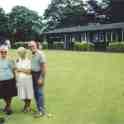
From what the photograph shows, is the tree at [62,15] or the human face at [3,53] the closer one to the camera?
the human face at [3,53]

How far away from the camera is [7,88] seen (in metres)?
11.2

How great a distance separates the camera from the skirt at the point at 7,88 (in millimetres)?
11117

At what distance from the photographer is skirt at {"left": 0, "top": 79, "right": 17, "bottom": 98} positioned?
36.5ft

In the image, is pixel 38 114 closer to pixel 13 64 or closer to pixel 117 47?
pixel 13 64

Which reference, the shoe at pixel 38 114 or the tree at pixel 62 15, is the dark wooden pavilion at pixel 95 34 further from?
the shoe at pixel 38 114

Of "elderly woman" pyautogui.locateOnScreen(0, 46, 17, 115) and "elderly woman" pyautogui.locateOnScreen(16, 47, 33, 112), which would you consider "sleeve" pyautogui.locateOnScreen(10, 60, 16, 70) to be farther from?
"elderly woman" pyautogui.locateOnScreen(16, 47, 33, 112)

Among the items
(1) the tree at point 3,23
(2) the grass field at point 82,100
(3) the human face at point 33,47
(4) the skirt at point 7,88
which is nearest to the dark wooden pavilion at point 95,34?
(1) the tree at point 3,23

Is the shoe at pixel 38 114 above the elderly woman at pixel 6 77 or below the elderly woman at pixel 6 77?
below

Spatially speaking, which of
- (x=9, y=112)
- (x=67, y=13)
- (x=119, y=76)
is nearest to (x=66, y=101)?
(x=9, y=112)

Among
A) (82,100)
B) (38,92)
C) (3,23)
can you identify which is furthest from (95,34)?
(38,92)

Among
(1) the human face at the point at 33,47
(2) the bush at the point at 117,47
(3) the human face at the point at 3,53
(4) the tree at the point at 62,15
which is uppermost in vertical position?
(4) the tree at the point at 62,15

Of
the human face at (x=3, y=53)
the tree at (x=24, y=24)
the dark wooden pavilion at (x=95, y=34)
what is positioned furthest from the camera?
the tree at (x=24, y=24)

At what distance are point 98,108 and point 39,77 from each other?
7.47 feet

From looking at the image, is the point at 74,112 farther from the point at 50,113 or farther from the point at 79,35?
the point at 79,35
